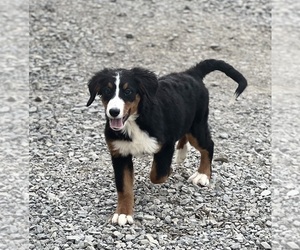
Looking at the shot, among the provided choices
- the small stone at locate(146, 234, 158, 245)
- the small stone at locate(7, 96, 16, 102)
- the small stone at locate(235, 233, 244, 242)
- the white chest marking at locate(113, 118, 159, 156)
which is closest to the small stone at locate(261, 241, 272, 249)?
the small stone at locate(235, 233, 244, 242)

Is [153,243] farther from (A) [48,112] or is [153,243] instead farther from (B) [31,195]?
(A) [48,112]

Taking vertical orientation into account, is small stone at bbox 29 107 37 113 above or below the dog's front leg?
below

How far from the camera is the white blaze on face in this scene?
18.9 ft

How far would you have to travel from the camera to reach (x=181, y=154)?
7199 millimetres

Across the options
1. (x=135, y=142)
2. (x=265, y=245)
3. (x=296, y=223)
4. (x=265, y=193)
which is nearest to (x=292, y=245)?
(x=265, y=245)

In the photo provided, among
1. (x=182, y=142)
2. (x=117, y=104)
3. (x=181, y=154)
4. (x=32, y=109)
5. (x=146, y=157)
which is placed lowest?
(x=32, y=109)

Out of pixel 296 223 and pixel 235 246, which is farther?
pixel 296 223

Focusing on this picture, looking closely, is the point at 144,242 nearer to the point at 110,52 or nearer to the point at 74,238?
the point at 74,238

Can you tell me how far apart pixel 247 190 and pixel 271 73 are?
11.6 ft

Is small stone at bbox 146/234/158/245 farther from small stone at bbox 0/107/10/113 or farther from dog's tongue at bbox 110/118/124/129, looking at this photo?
small stone at bbox 0/107/10/113

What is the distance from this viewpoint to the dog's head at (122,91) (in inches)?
228

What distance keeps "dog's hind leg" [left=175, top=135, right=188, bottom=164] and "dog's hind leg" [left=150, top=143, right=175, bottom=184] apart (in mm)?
709

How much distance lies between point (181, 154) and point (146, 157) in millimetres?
394

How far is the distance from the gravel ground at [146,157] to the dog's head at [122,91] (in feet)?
2.98
